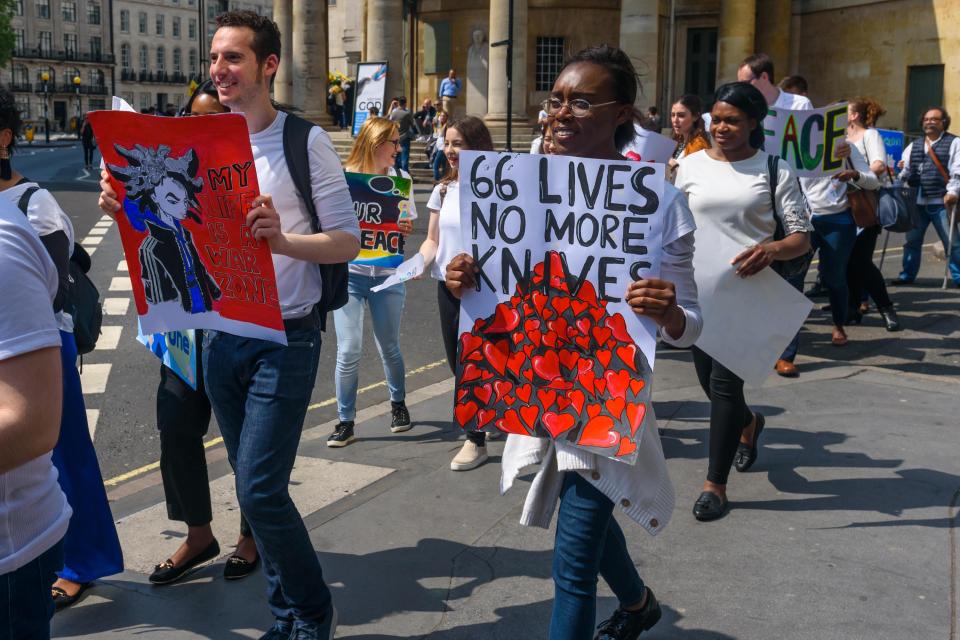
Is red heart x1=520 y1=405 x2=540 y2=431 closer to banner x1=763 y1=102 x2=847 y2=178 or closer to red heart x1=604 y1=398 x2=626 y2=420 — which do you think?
red heart x1=604 y1=398 x2=626 y2=420

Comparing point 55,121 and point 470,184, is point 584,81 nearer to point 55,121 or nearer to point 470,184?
point 470,184

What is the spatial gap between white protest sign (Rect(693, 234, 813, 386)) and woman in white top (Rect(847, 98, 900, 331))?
16.2 ft

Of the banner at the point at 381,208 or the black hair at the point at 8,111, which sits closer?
the black hair at the point at 8,111

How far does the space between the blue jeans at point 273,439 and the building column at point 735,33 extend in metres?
31.3

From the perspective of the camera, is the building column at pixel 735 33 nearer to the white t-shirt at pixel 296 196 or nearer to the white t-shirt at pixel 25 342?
the white t-shirt at pixel 296 196

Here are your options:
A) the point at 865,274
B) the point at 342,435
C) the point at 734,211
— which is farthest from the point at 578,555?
the point at 865,274

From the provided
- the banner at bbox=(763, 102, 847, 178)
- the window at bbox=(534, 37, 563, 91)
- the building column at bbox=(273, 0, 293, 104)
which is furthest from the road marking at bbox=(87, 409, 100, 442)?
the building column at bbox=(273, 0, 293, 104)

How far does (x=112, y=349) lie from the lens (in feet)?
29.8

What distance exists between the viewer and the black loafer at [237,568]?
4.36 metres

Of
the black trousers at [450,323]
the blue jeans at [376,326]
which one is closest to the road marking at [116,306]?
the blue jeans at [376,326]

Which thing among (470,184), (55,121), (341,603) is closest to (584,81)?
(470,184)

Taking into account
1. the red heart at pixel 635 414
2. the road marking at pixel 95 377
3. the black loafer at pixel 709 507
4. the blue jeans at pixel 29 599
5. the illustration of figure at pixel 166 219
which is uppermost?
the illustration of figure at pixel 166 219

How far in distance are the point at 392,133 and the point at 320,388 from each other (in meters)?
2.12

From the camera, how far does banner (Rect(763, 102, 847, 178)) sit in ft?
23.8
